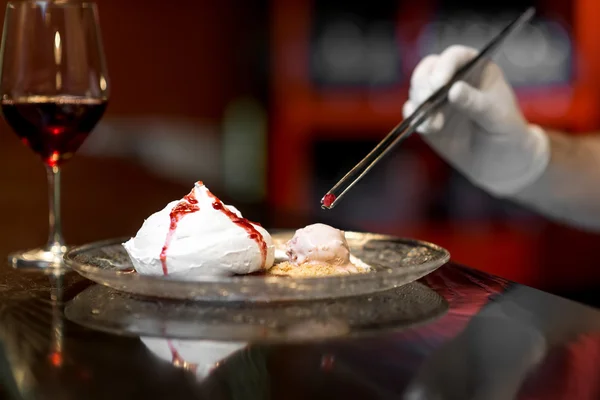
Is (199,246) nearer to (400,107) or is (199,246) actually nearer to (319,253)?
(319,253)

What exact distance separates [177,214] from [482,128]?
1.02 meters

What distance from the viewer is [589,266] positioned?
3197 mm

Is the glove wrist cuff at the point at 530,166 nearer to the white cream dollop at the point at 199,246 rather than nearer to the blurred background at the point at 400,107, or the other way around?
the white cream dollop at the point at 199,246

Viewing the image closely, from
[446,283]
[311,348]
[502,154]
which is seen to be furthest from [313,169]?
[311,348]

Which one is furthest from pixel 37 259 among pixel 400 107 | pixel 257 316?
pixel 400 107

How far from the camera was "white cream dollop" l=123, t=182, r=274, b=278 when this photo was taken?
0.78m

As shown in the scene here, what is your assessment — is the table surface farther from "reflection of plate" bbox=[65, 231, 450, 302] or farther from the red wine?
the red wine

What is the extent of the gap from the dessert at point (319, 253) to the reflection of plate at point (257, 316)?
0.10m

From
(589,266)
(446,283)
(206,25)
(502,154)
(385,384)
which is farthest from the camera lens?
(206,25)

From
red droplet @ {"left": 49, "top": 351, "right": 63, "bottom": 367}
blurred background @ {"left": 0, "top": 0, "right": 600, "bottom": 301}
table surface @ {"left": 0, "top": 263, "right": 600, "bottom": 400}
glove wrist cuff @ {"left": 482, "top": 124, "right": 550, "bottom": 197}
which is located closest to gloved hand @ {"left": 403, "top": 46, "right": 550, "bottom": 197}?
glove wrist cuff @ {"left": 482, "top": 124, "right": 550, "bottom": 197}

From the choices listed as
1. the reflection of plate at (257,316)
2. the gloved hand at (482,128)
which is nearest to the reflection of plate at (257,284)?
the reflection of plate at (257,316)

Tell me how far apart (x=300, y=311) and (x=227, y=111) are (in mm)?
3253

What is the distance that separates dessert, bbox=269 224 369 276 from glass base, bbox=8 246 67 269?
309 millimetres

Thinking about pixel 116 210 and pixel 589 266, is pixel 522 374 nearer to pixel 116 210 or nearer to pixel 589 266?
pixel 116 210
